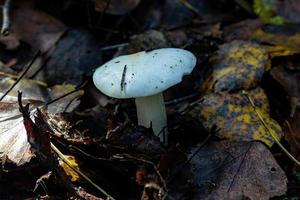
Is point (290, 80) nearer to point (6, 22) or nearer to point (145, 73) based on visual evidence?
point (145, 73)

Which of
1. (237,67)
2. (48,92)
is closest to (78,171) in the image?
(48,92)

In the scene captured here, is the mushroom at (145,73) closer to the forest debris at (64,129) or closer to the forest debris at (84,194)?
the forest debris at (64,129)

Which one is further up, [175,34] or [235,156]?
[175,34]

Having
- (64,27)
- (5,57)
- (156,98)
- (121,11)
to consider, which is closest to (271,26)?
(121,11)

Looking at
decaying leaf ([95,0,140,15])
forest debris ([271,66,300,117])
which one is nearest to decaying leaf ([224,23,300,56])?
forest debris ([271,66,300,117])

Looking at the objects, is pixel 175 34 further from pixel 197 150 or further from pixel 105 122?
pixel 197 150
